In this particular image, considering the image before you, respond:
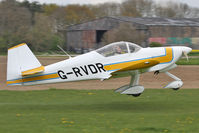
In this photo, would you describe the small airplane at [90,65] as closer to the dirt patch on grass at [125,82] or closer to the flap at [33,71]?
the flap at [33,71]

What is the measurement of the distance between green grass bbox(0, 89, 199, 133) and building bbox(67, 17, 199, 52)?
3289 centimetres

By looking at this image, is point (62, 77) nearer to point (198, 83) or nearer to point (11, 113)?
point (11, 113)

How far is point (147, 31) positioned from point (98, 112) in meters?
38.3

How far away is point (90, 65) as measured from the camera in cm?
1256

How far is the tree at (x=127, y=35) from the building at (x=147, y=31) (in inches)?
34.3

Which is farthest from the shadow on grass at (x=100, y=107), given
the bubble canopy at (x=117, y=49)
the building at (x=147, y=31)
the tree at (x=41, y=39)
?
the tree at (x=41, y=39)

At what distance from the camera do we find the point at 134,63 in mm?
12656

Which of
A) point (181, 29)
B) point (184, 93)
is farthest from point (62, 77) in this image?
point (181, 29)

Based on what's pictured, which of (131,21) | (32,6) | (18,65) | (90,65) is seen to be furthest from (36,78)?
(32,6)

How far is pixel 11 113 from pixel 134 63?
4397mm

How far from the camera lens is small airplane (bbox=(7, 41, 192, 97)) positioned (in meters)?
12.3

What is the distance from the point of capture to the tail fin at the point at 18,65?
1223cm

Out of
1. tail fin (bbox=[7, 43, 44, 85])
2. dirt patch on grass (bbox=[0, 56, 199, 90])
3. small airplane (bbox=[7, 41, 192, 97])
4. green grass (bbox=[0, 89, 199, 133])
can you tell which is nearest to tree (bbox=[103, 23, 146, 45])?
dirt patch on grass (bbox=[0, 56, 199, 90])

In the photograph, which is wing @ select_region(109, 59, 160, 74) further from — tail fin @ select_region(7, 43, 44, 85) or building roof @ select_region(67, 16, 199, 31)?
building roof @ select_region(67, 16, 199, 31)
